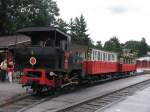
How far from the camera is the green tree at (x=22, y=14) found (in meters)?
56.9

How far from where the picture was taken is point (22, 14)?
5869 centimetres

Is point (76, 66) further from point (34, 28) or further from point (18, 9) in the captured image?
point (18, 9)

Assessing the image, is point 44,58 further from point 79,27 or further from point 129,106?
point 79,27

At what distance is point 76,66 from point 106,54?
32.1ft

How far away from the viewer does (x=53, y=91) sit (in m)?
18.6

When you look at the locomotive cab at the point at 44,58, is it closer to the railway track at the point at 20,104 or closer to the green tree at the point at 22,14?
the railway track at the point at 20,104

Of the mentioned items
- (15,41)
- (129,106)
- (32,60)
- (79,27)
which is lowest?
(129,106)

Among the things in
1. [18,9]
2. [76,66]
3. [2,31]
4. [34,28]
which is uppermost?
[18,9]

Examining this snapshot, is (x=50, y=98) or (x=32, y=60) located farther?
(x=32, y=60)

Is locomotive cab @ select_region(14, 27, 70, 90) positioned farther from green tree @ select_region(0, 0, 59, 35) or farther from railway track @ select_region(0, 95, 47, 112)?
green tree @ select_region(0, 0, 59, 35)

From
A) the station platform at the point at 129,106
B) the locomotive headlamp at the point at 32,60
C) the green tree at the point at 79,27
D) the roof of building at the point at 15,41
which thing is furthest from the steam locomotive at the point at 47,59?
the green tree at the point at 79,27

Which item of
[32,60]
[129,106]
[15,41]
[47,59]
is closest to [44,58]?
[47,59]

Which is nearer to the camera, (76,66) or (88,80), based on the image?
(76,66)

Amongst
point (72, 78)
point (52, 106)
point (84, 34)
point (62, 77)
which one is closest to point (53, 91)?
point (62, 77)
